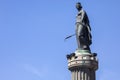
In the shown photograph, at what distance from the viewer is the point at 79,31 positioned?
37.0 m

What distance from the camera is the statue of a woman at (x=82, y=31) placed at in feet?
121

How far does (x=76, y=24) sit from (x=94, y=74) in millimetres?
3703

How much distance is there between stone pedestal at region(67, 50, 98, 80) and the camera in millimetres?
35438

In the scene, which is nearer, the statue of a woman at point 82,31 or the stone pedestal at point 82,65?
the stone pedestal at point 82,65

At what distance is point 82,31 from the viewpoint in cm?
3709

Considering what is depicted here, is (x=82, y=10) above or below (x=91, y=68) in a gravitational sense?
above

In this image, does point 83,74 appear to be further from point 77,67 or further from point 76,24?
point 76,24

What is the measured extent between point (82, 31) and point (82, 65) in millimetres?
2720

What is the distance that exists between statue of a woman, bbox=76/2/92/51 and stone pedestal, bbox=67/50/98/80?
0.81 m

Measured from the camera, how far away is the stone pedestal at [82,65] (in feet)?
116

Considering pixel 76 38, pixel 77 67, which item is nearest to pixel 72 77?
pixel 77 67

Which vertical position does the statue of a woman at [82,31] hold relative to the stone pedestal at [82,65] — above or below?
above

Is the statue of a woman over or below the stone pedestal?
over

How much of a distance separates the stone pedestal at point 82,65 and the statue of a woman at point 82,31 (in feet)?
2.66
